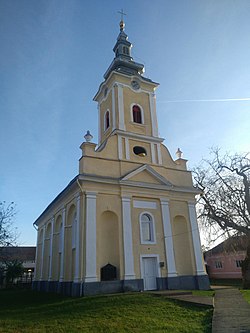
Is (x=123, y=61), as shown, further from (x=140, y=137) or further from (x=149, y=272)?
(x=149, y=272)

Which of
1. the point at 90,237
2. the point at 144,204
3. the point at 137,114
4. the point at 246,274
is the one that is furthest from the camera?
the point at 137,114

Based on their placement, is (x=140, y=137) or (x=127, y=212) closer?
(x=127, y=212)

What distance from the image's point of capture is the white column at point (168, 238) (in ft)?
63.6

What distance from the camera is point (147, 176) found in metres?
21.1

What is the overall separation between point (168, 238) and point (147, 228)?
1.58 metres

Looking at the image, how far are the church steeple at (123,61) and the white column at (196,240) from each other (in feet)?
40.7

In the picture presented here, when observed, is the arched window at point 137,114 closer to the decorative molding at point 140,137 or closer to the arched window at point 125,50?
the decorative molding at point 140,137

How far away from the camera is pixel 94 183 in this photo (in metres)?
18.8

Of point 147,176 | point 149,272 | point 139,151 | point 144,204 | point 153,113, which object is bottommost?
point 149,272

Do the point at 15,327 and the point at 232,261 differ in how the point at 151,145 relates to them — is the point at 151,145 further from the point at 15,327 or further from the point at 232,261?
the point at 232,261

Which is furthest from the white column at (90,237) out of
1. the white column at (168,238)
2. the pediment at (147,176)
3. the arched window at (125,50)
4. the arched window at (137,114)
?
the arched window at (125,50)

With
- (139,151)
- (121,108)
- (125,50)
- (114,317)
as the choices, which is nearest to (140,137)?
(139,151)

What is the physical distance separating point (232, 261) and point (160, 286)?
2758 cm

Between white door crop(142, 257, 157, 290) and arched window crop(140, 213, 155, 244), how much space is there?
1.21m
